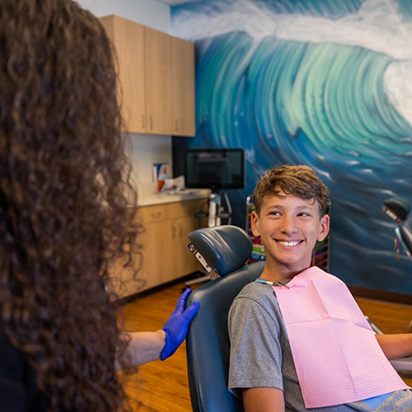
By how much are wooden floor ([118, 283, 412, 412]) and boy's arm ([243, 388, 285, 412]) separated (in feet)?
2.01

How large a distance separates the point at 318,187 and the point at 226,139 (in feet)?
10.4

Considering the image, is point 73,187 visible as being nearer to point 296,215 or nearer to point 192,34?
point 296,215

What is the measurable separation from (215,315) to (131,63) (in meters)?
3.02

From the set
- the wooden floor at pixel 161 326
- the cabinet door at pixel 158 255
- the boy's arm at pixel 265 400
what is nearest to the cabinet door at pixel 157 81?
the cabinet door at pixel 158 255

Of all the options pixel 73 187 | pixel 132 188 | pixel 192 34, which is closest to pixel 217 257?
pixel 132 188

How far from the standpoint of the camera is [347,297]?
132 cm

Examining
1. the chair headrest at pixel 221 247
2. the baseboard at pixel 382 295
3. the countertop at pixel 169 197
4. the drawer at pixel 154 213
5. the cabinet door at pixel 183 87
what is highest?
the cabinet door at pixel 183 87

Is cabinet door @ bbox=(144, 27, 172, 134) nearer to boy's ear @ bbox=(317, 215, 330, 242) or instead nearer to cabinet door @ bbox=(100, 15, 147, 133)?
cabinet door @ bbox=(100, 15, 147, 133)

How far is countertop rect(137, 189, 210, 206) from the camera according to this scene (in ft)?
12.1

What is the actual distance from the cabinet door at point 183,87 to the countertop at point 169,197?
65 centimetres

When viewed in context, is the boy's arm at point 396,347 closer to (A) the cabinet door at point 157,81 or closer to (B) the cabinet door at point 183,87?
(A) the cabinet door at point 157,81

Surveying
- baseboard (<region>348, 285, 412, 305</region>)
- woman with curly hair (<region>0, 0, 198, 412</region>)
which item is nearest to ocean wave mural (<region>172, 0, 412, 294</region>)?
baseboard (<region>348, 285, 412, 305</region>)

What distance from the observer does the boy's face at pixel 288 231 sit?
1289mm

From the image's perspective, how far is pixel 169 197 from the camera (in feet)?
13.1
